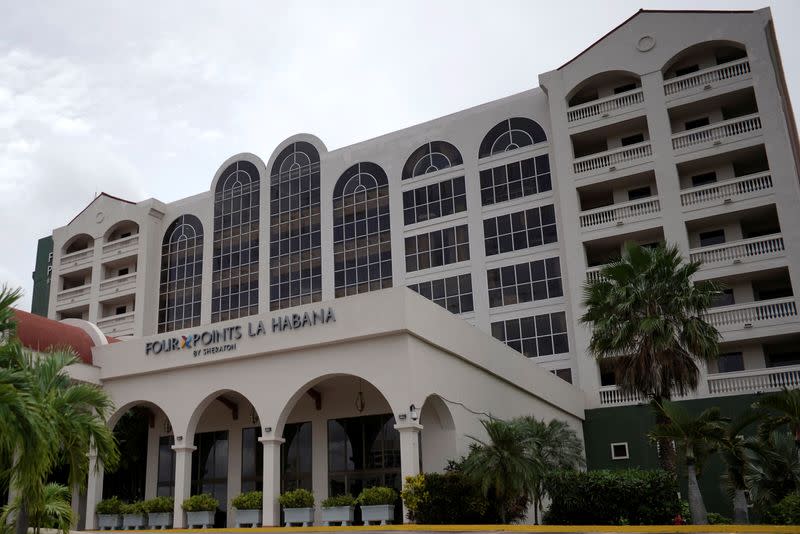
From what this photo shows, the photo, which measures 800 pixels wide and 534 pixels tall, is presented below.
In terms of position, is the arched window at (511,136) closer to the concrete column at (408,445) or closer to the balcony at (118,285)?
the concrete column at (408,445)

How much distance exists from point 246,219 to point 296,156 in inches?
204

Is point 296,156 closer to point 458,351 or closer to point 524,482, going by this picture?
point 458,351

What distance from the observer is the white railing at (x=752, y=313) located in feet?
109


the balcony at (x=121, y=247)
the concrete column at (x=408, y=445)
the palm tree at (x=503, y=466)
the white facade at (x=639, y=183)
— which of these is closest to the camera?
the palm tree at (x=503, y=466)

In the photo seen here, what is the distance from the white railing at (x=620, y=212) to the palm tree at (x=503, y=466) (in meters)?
19.7

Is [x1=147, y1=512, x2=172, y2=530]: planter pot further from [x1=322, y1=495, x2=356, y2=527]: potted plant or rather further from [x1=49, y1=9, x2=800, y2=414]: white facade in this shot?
[x1=49, y1=9, x2=800, y2=414]: white facade

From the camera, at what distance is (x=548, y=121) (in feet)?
136

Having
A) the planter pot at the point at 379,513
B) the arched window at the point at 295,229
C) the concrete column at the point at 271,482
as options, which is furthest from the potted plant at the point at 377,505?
the arched window at the point at 295,229

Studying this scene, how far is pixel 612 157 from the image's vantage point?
38.8m

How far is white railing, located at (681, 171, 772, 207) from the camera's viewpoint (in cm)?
3538

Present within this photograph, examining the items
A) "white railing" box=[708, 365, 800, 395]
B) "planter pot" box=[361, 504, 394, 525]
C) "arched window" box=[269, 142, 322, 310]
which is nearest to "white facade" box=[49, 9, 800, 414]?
"white railing" box=[708, 365, 800, 395]

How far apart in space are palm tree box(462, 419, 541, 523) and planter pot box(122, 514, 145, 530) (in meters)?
11.9

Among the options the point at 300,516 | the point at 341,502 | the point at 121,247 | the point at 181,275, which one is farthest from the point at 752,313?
the point at 121,247

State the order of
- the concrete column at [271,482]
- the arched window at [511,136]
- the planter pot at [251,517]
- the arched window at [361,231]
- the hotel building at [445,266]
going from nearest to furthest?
the concrete column at [271,482]
the planter pot at [251,517]
the hotel building at [445,266]
the arched window at [511,136]
the arched window at [361,231]
